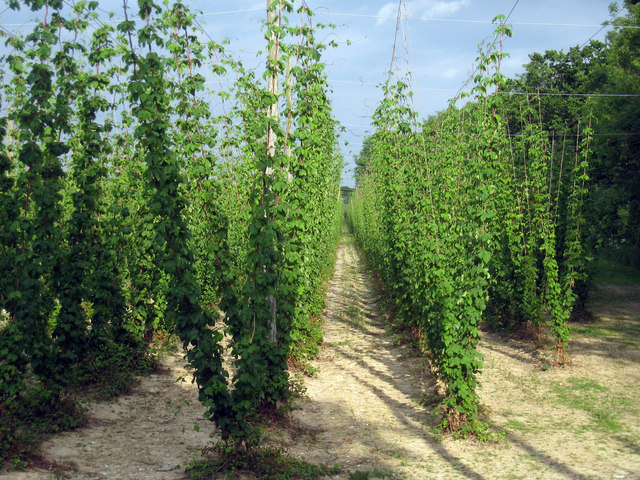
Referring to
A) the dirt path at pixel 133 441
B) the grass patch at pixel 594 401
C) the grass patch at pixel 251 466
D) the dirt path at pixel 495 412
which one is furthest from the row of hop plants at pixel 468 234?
the dirt path at pixel 133 441

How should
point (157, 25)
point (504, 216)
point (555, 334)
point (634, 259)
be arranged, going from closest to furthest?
point (157, 25) < point (555, 334) < point (504, 216) < point (634, 259)

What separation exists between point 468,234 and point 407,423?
2.25 metres

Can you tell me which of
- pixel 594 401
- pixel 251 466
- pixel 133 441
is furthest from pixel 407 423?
pixel 133 441

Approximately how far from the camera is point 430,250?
7.05m

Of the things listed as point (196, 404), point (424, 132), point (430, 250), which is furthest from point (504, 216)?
point (196, 404)

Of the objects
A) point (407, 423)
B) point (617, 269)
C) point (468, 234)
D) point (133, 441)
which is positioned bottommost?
point (407, 423)

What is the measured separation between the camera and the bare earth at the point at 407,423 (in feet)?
16.2

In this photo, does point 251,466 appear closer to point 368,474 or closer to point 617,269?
point 368,474

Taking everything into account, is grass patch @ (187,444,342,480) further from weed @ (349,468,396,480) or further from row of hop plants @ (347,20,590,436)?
row of hop plants @ (347,20,590,436)

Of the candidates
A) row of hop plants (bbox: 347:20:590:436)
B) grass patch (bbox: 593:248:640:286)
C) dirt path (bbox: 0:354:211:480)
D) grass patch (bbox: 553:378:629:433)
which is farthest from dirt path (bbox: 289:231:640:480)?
grass patch (bbox: 593:248:640:286)

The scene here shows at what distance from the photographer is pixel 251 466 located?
4.66 meters

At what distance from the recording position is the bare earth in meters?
4.94

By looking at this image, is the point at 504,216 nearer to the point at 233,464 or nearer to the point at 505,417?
the point at 505,417

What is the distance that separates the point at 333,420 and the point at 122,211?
11.3ft
